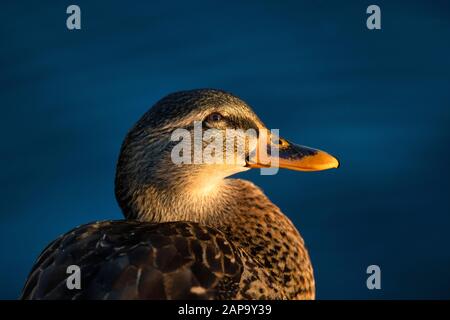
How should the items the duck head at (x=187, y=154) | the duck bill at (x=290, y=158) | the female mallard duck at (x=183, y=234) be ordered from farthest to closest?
the duck bill at (x=290, y=158), the duck head at (x=187, y=154), the female mallard duck at (x=183, y=234)

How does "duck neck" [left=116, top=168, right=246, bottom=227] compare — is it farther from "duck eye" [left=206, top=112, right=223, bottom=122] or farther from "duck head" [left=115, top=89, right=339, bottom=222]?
"duck eye" [left=206, top=112, right=223, bottom=122]

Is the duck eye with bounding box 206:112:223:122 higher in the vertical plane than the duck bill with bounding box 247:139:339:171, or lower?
higher

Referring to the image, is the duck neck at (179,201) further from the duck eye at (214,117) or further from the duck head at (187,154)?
the duck eye at (214,117)

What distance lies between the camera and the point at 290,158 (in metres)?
3.10

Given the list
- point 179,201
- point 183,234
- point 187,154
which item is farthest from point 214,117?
point 183,234

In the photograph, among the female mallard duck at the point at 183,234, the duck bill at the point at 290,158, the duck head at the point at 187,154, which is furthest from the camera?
the duck bill at the point at 290,158

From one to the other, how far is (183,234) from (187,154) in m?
0.46

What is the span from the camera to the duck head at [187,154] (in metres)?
2.90

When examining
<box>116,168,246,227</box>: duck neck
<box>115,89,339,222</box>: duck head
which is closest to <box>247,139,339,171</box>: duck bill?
<box>115,89,339,222</box>: duck head

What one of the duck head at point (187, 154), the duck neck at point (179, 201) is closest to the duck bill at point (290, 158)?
the duck head at point (187, 154)

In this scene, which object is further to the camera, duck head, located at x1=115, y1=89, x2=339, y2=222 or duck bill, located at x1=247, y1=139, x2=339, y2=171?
duck bill, located at x1=247, y1=139, x2=339, y2=171

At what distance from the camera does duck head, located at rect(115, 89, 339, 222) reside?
2.90 meters
